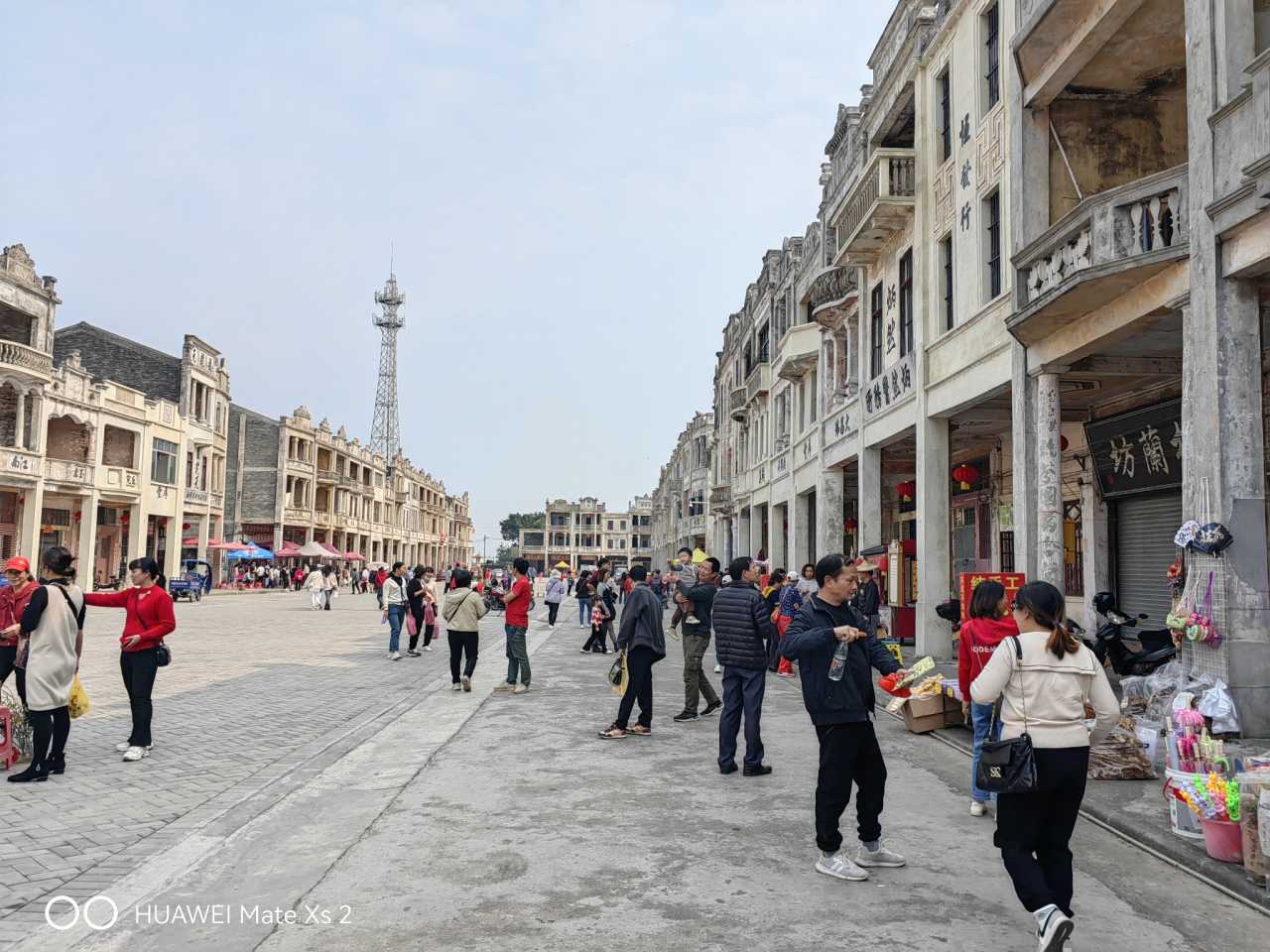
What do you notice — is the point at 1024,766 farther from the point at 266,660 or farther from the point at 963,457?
the point at 963,457

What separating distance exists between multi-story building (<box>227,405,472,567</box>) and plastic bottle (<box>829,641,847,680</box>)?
52158 millimetres

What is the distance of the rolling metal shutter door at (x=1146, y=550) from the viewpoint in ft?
45.0

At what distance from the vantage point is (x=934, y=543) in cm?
1622

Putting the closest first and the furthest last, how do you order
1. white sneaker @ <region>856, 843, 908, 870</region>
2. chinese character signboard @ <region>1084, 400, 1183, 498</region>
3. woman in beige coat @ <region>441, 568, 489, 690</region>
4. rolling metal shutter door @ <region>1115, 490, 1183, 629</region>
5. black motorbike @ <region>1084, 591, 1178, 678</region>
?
white sneaker @ <region>856, 843, 908, 870</region> < black motorbike @ <region>1084, 591, 1178, 678</region> < woman in beige coat @ <region>441, 568, 489, 690</region> < chinese character signboard @ <region>1084, 400, 1183, 498</region> < rolling metal shutter door @ <region>1115, 490, 1183, 629</region>

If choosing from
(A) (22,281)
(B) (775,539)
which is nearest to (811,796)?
(B) (775,539)

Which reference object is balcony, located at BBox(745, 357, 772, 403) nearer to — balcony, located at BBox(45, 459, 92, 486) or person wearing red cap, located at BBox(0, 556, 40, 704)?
balcony, located at BBox(45, 459, 92, 486)

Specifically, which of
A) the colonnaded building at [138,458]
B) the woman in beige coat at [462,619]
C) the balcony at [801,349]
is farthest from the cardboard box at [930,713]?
the colonnaded building at [138,458]

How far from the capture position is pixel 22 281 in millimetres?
36062

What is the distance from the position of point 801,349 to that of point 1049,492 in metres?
14.9

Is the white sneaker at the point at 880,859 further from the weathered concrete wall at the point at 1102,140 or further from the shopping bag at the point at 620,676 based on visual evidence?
the weathered concrete wall at the point at 1102,140

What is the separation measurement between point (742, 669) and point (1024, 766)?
422 cm

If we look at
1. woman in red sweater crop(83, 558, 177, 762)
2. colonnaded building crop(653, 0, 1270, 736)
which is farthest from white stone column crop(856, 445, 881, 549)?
woman in red sweater crop(83, 558, 177, 762)

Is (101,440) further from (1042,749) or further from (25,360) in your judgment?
(1042,749)

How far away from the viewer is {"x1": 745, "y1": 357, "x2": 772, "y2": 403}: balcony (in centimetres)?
3303
